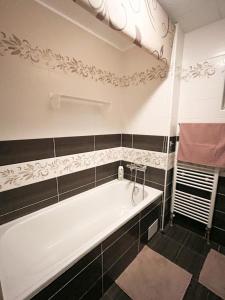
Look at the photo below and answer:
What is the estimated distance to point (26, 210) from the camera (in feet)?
4.37

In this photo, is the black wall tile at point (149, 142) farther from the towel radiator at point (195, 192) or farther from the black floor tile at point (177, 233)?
the black floor tile at point (177, 233)

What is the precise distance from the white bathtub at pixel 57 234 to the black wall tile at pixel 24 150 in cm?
52

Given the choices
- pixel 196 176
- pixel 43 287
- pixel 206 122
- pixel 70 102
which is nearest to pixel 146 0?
pixel 70 102

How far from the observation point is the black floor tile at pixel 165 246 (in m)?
1.54

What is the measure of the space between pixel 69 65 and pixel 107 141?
947mm

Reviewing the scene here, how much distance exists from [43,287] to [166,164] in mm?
1484

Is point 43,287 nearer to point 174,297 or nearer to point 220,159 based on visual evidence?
point 174,297

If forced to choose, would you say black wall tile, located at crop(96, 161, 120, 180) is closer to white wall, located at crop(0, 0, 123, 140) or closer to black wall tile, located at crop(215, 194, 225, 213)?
white wall, located at crop(0, 0, 123, 140)

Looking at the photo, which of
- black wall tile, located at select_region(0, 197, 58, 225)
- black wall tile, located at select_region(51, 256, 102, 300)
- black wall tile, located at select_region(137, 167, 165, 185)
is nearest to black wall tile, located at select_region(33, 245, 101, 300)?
black wall tile, located at select_region(51, 256, 102, 300)

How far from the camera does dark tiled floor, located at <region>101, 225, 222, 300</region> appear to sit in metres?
1.19

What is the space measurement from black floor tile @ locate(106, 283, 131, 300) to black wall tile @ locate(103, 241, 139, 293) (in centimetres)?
3

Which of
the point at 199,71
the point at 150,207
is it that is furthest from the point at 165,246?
the point at 199,71

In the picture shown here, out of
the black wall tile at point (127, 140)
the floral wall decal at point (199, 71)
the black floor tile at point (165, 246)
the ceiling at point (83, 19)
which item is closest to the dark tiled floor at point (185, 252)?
the black floor tile at point (165, 246)

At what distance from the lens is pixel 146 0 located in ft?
3.60
